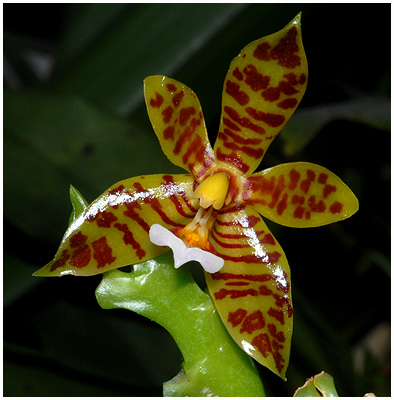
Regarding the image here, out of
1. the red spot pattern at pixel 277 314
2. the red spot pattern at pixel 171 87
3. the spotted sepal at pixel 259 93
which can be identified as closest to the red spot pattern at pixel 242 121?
the spotted sepal at pixel 259 93

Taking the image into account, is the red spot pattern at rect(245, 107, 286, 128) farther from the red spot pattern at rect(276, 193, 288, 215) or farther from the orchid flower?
the red spot pattern at rect(276, 193, 288, 215)

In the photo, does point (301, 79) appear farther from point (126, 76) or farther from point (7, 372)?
point (7, 372)

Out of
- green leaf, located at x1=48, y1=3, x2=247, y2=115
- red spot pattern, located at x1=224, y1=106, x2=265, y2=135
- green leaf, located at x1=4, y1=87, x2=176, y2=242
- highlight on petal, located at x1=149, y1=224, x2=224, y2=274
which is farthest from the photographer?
green leaf, located at x1=48, y1=3, x2=247, y2=115

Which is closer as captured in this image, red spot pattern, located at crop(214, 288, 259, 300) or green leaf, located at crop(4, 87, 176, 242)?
red spot pattern, located at crop(214, 288, 259, 300)

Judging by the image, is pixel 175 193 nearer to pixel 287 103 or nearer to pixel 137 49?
pixel 287 103

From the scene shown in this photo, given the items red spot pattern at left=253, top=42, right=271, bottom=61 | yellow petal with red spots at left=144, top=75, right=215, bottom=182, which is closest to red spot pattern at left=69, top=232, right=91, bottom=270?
yellow petal with red spots at left=144, top=75, right=215, bottom=182

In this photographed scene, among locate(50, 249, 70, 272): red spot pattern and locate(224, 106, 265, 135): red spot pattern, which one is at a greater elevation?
locate(224, 106, 265, 135): red spot pattern
